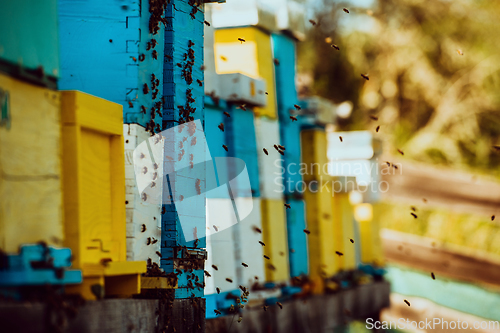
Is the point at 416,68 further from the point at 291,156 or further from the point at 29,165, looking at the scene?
the point at 29,165

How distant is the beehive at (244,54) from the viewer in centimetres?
497

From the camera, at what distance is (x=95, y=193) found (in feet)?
7.68

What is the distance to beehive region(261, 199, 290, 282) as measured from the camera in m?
4.77

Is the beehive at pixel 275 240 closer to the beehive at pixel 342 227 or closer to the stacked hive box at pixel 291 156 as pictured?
the stacked hive box at pixel 291 156

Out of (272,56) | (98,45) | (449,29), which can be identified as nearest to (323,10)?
(449,29)

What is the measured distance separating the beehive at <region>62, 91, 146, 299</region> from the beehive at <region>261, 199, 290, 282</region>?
234 centimetres

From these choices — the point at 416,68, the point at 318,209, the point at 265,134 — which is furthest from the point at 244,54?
the point at 416,68

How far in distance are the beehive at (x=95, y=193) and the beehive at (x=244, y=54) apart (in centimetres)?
251

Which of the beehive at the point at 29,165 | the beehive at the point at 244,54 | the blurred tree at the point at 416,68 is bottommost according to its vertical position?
the beehive at the point at 29,165

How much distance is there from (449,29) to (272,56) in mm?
6566

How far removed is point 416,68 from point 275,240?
7.35m

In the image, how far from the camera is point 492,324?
6875mm

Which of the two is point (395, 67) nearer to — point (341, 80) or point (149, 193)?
point (341, 80)

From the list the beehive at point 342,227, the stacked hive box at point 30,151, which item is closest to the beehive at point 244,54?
the beehive at point 342,227
